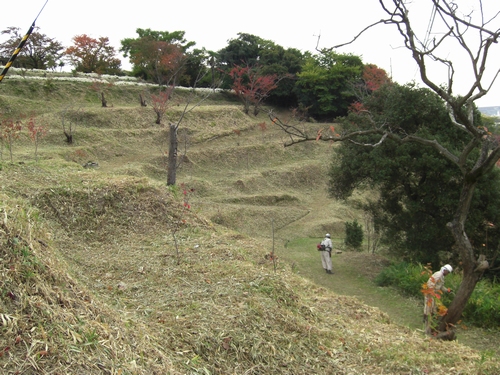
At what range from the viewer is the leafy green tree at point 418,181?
10219 millimetres

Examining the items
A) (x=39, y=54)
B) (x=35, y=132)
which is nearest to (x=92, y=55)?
(x=39, y=54)

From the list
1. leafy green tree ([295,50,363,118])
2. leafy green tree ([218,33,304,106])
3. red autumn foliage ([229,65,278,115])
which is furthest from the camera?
leafy green tree ([218,33,304,106])

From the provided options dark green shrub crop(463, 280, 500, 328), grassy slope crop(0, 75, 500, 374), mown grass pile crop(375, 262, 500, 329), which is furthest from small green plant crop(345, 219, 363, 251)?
dark green shrub crop(463, 280, 500, 328)

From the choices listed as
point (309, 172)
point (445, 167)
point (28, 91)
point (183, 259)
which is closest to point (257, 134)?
point (309, 172)

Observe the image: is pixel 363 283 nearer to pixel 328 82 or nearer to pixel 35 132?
pixel 35 132

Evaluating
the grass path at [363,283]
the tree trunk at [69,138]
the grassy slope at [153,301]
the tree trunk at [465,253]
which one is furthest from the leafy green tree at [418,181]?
the tree trunk at [69,138]

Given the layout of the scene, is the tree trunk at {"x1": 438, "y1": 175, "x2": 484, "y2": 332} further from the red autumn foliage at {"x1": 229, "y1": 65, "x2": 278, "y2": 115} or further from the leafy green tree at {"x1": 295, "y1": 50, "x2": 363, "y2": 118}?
the leafy green tree at {"x1": 295, "y1": 50, "x2": 363, "y2": 118}

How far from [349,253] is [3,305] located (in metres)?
10.2

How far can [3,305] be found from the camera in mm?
2930

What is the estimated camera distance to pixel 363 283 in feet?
33.0

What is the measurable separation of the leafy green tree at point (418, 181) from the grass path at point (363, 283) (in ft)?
3.76

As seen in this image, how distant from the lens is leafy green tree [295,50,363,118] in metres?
27.0

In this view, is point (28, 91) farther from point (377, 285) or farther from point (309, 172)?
Answer: point (377, 285)

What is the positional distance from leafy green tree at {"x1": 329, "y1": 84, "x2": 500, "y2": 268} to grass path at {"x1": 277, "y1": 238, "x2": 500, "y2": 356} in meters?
1.15
